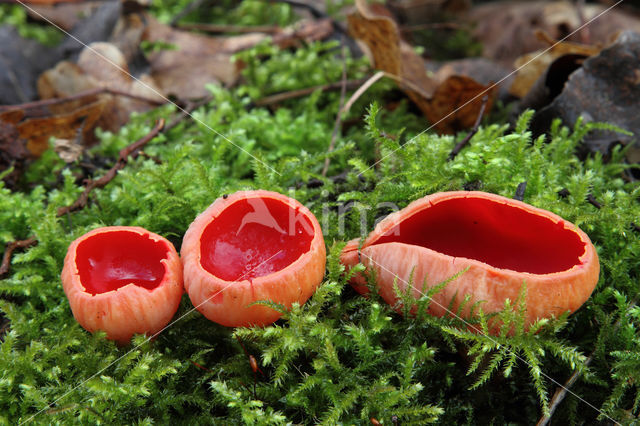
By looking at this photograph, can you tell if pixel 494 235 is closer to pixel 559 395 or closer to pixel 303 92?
pixel 559 395

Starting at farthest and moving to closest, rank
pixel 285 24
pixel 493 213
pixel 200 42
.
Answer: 1. pixel 285 24
2. pixel 200 42
3. pixel 493 213

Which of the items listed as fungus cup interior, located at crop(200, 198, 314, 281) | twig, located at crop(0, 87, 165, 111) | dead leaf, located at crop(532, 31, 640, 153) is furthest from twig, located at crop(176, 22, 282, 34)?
fungus cup interior, located at crop(200, 198, 314, 281)

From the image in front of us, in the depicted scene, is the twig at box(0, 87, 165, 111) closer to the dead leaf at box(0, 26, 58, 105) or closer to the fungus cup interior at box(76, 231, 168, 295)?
the dead leaf at box(0, 26, 58, 105)

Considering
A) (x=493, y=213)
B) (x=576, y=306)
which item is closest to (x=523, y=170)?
(x=493, y=213)

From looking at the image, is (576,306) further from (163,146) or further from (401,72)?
(163,146)

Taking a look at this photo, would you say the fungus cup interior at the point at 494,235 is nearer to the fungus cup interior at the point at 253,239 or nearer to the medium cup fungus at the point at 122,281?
the fungus cup interior at the point at 253,239

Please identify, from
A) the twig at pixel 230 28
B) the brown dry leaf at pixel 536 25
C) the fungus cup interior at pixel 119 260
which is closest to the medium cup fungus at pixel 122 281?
the fungus cup interior at pixel 119 260

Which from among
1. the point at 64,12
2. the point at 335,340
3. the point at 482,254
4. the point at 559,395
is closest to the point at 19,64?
the point at 64,12
